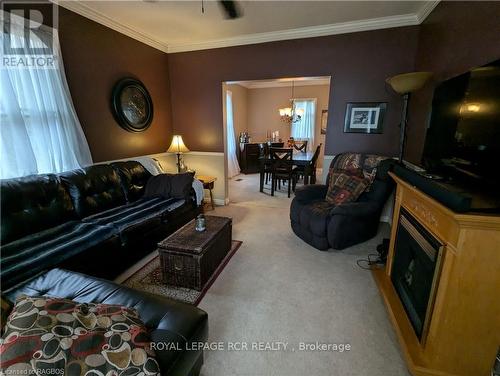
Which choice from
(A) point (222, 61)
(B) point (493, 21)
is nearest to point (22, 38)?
(A) point (222, 61)

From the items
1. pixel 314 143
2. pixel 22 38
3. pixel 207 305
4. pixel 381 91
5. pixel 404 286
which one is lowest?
pixel 207 305

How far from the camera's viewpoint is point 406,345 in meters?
1.42

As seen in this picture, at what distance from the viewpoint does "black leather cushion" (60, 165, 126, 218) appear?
A: 236cm

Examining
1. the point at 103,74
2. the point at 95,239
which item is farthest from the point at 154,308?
the point at 103,74

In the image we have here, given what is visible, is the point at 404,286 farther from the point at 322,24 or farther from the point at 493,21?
the point at 322,24

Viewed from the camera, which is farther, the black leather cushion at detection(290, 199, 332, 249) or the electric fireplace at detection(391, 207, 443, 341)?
the black leather cushion at detection(290, 199, 332, 249)

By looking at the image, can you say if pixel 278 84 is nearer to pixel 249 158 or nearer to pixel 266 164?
pixel 249 158

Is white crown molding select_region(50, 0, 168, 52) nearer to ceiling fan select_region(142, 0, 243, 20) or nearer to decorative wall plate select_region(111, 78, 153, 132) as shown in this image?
decorative wall plate select_region(111, 78, 153, 132)

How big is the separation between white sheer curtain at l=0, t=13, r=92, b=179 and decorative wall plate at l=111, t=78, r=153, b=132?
645mm

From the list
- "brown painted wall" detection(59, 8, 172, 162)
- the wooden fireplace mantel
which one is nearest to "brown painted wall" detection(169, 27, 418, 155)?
"brown painted wall" detection(59, 8, 172, 162)

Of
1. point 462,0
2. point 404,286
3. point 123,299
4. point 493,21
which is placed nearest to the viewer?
point 123,299

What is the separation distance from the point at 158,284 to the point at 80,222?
3.22ft

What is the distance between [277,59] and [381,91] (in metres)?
1.55

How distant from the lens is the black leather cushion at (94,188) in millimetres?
2355
